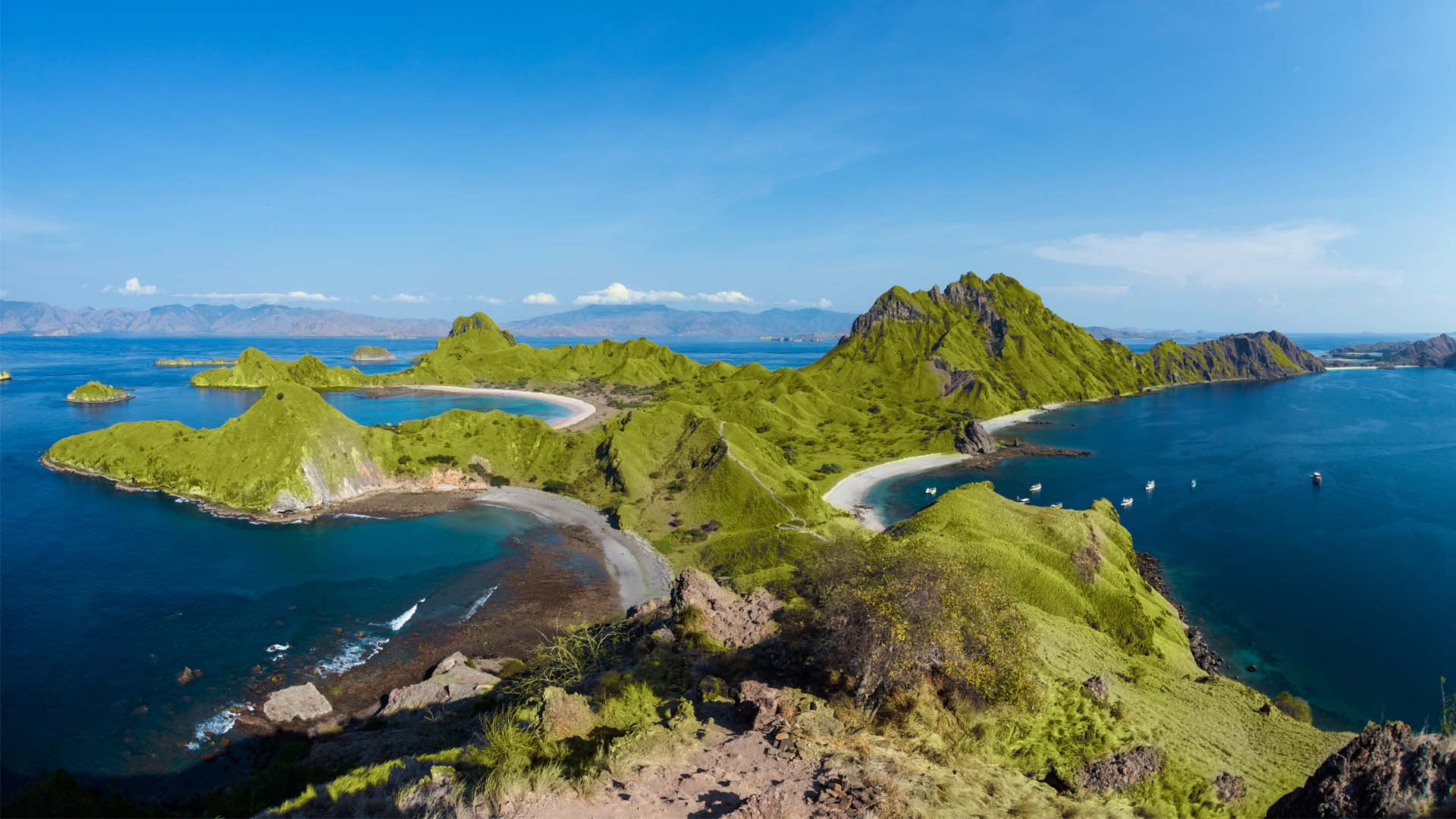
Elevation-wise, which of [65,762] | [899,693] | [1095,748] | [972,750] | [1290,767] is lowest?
[65,762]

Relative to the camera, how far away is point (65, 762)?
4547 centimetres

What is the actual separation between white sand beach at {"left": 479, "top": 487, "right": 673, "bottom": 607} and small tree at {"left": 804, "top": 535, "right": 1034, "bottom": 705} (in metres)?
42.4

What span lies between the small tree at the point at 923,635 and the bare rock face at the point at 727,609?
10.9m

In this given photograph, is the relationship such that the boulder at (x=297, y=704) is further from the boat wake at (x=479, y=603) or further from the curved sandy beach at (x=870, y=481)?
the curved sandy beach at (x=870, y=481)

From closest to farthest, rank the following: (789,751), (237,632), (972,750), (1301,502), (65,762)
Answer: (789,751), (972,750), (65,762), (237,632), (1301,502)

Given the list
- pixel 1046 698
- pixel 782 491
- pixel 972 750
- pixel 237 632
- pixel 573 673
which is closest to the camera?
pixel 972 750

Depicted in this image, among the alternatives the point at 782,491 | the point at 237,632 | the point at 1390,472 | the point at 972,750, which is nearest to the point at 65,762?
the point at 237,632

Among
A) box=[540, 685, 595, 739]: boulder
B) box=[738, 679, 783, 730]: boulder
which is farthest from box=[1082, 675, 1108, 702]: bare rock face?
box=[540, 685, 595, 739]: boulder

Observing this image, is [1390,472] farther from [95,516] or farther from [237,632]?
[95,516]

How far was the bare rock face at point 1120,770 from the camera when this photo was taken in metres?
30.0

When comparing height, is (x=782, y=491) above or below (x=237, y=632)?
above

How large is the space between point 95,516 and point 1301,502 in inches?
8094

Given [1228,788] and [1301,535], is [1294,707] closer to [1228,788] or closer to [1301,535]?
[1228,788]

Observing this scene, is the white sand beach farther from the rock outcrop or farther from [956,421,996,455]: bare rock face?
[956,421,996,455]: bare rock face
